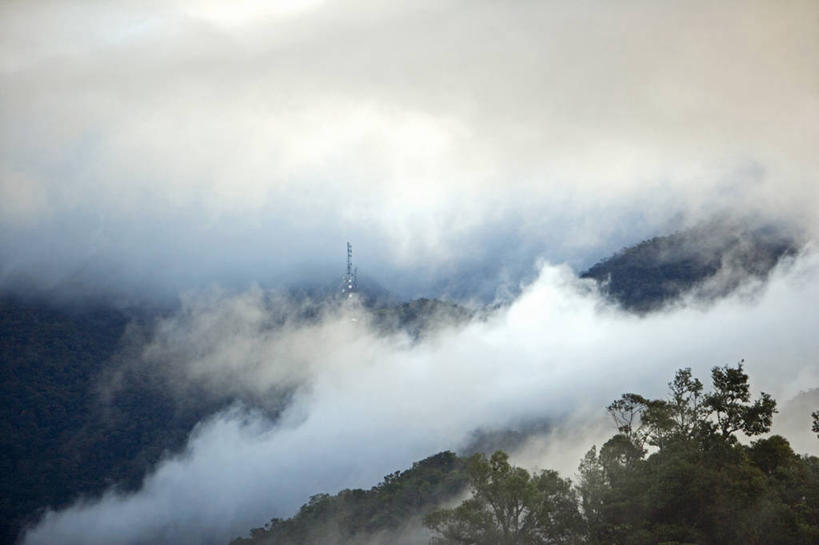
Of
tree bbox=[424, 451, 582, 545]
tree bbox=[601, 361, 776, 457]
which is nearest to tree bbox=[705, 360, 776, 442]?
tree bbox=[601, 361, 776, 457]

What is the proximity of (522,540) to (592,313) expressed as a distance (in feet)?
484

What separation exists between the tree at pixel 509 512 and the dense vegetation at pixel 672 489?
0.21 ft

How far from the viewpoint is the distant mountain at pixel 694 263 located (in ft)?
557

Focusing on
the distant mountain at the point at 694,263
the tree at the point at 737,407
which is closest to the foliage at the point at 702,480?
the tree at the point at 737,407

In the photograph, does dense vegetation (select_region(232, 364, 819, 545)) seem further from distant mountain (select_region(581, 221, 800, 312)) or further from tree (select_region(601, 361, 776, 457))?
distant mountain (select_region(581, 221, 800, 312))

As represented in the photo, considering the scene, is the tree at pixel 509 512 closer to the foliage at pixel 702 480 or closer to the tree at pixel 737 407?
the foliage at pixel 702 480

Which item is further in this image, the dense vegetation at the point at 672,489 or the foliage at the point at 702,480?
the dense vegetation at the point at 672,489

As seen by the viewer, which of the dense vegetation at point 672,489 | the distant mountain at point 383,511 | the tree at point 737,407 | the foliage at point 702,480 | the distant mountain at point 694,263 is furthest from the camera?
the distant mountain at point 694,263

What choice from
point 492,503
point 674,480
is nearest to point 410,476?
point 492,503

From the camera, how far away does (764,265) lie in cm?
16962

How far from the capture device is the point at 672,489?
157 ft

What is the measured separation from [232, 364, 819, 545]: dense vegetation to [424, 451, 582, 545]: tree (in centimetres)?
7

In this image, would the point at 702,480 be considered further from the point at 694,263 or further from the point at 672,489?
the point at 694,263

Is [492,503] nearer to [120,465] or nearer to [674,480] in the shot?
[674,480]
